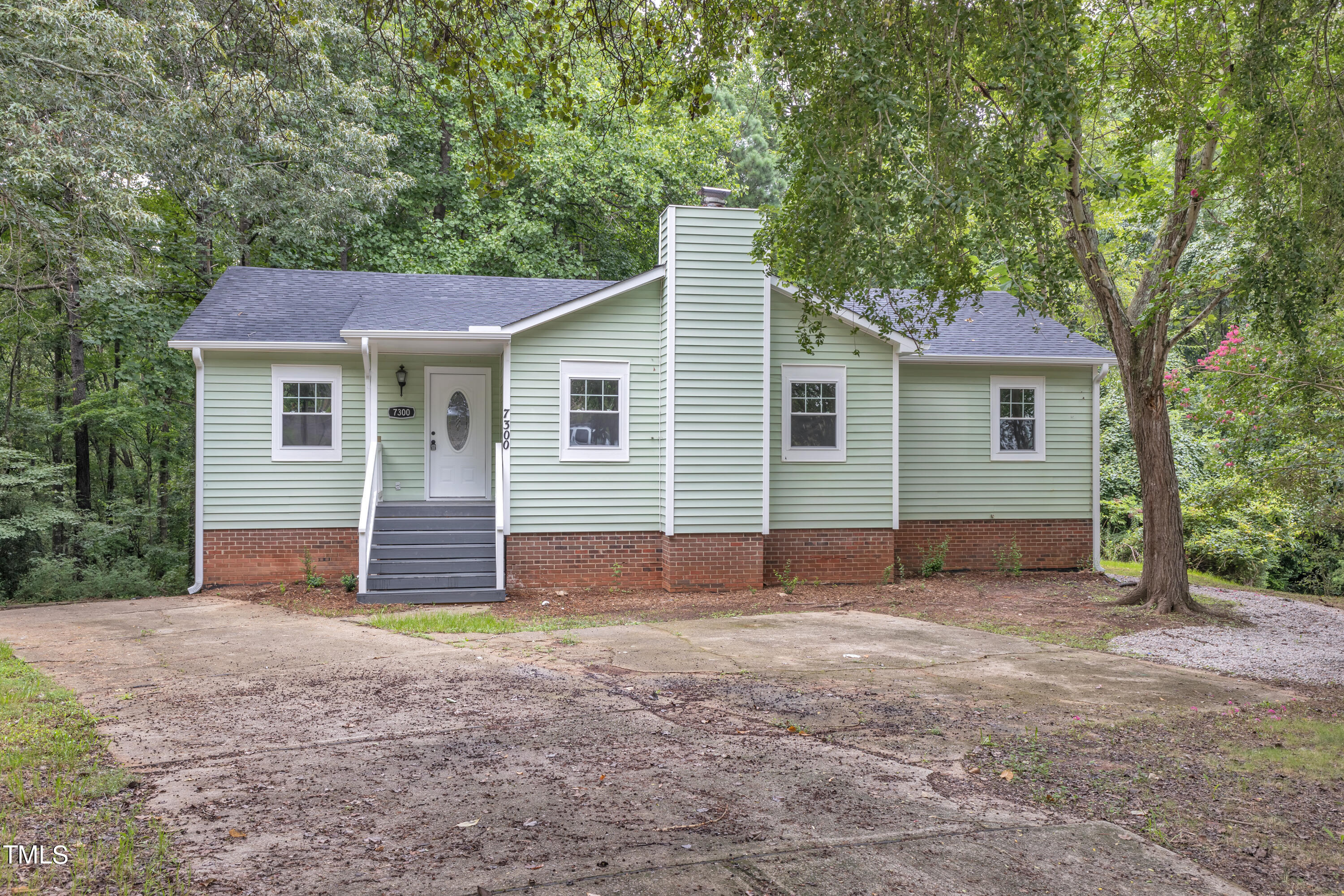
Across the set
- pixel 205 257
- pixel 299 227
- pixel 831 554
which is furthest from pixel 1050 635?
pixel 205 257

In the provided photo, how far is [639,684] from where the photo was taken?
6.29m

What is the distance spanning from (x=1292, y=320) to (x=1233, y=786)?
3.58 meters

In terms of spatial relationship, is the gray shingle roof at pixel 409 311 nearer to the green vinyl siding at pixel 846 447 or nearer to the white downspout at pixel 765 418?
the green vinyl siding at pixel 846 447

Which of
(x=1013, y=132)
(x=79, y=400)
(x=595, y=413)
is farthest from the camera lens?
(x=79, y=400)

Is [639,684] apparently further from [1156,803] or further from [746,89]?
[746,89]

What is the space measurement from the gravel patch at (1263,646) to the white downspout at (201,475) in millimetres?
10854

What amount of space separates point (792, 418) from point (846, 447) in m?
0.83

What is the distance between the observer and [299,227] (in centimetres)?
1559

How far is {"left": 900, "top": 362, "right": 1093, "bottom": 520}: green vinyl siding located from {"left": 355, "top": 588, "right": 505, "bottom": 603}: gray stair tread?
6318 millimetres

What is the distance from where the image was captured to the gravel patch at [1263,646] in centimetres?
724

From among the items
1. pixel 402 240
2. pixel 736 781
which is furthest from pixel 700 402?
pixel 402 240

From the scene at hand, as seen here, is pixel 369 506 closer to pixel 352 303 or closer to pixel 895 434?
pixel 352 303

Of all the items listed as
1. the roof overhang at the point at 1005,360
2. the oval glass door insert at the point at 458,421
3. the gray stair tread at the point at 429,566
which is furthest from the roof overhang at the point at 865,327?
the gray stair tread at the point at 429,566

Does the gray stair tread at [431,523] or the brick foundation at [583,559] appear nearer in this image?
A: the brick foundation at [583,559]
